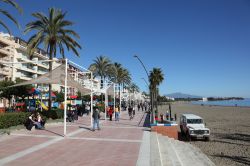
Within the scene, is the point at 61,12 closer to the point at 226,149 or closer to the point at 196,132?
the point at 196,132

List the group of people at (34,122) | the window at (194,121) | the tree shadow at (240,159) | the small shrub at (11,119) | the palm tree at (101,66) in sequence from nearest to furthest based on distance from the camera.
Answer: the tree shadow at (240,159)
the small shrub at (11,119)
the group of people at (34,122)
the window at (194,121)
the palm tree at (101,66)

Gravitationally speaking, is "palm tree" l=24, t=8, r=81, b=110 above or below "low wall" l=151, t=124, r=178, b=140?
above

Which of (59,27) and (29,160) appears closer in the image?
(29,160)

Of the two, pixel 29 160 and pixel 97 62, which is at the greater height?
pixel 97 62

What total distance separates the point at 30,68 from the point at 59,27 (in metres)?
55.2

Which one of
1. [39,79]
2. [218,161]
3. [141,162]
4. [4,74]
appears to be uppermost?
[4,74]

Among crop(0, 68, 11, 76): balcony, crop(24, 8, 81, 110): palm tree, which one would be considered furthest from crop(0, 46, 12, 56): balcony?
crop(24, 8, 81, 110): palm tree

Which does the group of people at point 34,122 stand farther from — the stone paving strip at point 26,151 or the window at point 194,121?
the window at point 194,121

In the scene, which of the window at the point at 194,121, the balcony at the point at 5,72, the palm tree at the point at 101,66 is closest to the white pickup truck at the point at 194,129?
the window at the point at 194,121

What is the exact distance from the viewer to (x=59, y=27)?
27.6 m

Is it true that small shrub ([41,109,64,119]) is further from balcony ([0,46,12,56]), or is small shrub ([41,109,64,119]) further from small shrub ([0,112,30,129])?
balcony ([0,46,12,56])

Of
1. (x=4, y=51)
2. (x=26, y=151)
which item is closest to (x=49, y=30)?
(x=26, y=151)

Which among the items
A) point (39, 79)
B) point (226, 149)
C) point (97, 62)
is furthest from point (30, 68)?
point (226, 149)

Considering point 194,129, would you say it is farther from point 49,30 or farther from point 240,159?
point 49,30
